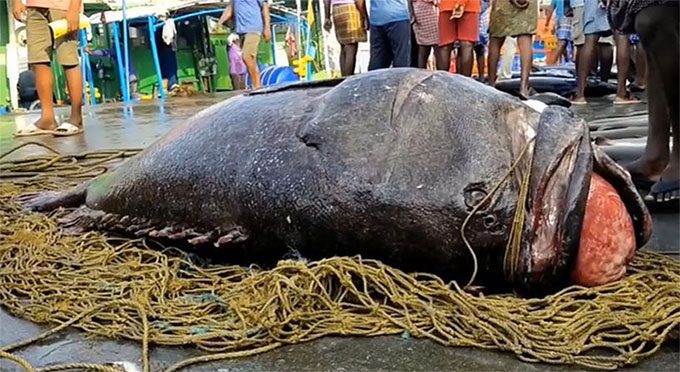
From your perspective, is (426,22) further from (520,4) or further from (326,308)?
(326,308)

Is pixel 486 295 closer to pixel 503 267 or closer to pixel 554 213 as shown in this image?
pixel 503 267

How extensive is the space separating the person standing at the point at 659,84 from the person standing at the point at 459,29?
4002 mm

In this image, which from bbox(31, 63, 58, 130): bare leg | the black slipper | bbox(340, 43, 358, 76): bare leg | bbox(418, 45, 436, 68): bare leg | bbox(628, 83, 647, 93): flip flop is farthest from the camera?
bbox(628, 83, 647, 93): flip flop

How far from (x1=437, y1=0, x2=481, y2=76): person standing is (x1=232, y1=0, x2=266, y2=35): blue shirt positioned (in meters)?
4.50

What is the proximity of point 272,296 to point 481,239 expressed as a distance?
0.66 m

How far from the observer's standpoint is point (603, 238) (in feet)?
7.67

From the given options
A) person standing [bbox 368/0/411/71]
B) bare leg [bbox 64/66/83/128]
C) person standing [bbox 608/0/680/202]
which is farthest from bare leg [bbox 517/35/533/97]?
bare leg [bbox 64/66/83/128]

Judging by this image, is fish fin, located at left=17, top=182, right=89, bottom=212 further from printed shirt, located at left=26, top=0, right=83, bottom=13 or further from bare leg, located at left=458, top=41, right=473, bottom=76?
bare leg, located at left=458, top=41, right=473, bottom=76

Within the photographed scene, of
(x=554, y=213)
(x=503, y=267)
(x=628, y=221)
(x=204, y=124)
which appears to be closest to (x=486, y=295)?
(x=503, y=267)

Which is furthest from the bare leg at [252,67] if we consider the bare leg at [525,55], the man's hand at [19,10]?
the man's hand at [19,10]

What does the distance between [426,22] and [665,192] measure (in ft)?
16.2

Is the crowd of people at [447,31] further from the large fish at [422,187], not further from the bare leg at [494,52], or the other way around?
→ the large fish at [422,187]

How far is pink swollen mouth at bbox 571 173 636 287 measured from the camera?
2.33 metres

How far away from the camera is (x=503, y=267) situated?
2.34 metres
